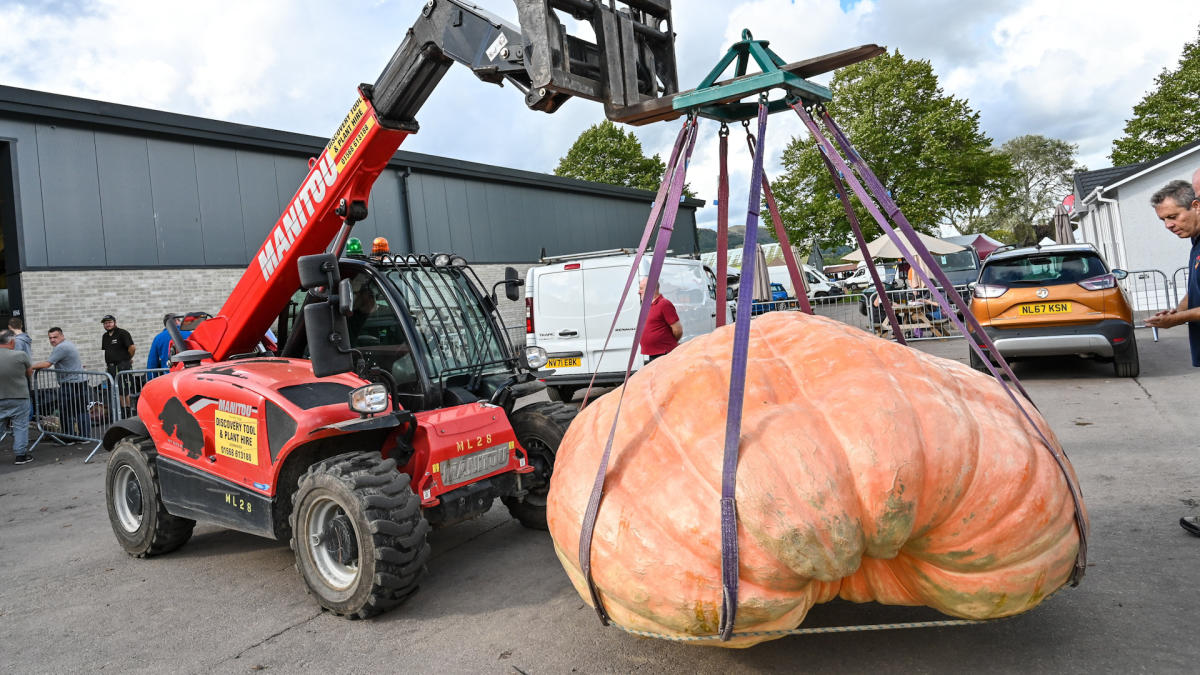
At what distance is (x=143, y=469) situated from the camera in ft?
17.0

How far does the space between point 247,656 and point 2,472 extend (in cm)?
848

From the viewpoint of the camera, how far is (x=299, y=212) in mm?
4992

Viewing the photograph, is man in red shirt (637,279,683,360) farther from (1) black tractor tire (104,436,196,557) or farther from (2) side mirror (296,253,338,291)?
(1) black tractor tire (104,436,196,557)

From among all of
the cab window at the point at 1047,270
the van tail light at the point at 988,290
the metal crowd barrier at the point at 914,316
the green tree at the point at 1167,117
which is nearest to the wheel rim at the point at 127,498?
the van tail light at the point at 988,290

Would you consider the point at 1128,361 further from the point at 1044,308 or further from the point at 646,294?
the point at 646,294

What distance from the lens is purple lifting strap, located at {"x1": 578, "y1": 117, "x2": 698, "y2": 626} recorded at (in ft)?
8.50

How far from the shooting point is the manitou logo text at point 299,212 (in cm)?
491

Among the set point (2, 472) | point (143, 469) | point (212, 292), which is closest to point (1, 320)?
point (212, 292)

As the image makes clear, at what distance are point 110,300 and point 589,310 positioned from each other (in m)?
10.0

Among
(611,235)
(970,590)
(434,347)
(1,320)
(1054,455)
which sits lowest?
(970,590)

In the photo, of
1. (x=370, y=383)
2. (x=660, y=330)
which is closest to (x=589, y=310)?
(x=660, y=330)

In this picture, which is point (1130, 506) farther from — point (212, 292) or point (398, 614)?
point (212, 292)

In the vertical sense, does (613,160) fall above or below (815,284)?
above

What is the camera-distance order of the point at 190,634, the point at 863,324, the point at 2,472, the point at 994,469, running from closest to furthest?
the point at 994,469
the point at 190,634
the point at 2,472
the point at 863,324
